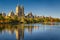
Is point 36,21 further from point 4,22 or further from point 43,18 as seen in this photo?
point 4,22

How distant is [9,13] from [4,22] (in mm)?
12399

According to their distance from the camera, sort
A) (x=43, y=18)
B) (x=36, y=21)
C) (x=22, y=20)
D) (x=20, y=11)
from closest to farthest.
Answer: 1. (x=22, y=20)
2. (x=36, y=21)
3. (x=43, y=18)
4. (x=20, y=11)

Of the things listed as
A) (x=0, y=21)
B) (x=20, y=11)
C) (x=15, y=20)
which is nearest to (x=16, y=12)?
(x=20, y=11)

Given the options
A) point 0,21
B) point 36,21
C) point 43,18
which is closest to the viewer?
point 0,21

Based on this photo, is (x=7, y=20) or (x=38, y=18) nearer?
(x=7, y=20)

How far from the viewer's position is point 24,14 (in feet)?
181

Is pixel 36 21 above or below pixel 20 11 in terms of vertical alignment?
below

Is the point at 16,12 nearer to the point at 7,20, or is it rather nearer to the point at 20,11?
the point at 20,11

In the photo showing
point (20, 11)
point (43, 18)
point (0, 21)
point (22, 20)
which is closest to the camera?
point (0, 21)

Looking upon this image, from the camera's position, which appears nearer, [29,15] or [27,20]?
[27,20]

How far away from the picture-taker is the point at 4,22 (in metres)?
38.8

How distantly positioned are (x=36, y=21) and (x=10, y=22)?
1275 centimetres

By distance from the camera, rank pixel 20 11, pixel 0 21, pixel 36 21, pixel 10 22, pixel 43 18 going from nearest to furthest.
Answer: pixel 0 21, pixel 10 22, pixel 36 21, pixel 43 18, pixel 20 11

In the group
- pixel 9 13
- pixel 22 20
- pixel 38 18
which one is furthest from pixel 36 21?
pixel 9 13
